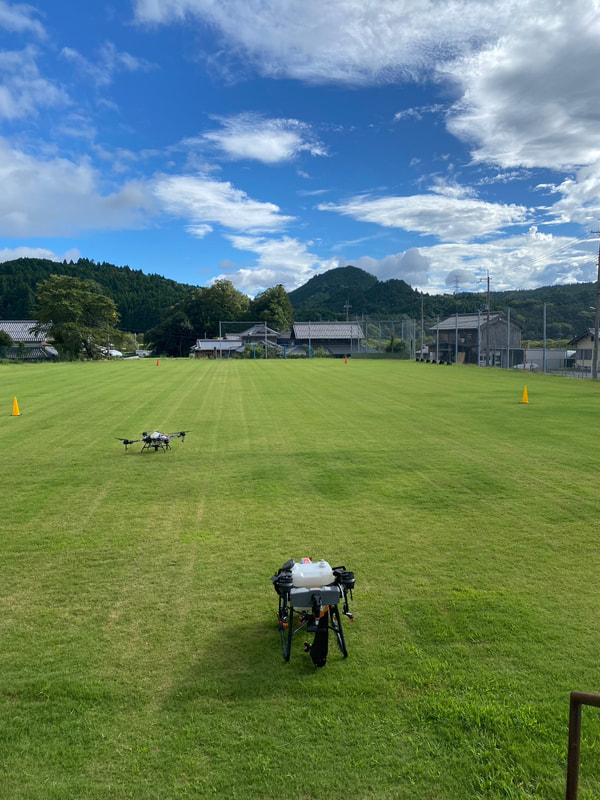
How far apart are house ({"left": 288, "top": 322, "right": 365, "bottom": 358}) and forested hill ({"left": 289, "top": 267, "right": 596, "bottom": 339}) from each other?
5484 mm

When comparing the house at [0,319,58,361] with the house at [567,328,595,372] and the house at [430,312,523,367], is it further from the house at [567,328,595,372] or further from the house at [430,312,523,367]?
the house at [567,328,595,372]

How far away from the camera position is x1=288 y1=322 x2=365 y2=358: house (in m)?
82.7

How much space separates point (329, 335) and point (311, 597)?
81271 millimetres

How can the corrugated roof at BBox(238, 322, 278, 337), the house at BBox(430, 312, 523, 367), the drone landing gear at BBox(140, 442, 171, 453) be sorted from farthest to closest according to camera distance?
the corrugated roof at BBox(238, 322, 278, 337) → the house at BBox(430, 312, 523, 367) → the drone landing gear at BBox(140, 442, 171, 453)

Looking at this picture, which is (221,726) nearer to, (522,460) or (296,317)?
(522,460)

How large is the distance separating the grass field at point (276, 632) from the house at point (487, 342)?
38524 millimetres

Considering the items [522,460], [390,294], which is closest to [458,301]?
[390,294]

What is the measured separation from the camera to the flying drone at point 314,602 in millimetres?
4152

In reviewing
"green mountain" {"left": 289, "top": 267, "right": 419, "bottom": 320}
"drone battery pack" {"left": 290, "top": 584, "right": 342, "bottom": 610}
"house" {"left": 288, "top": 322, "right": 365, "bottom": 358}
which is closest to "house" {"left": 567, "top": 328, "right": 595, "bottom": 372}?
"house" {"left": 288, "top": 322, "right": 365, "bottom": 358}

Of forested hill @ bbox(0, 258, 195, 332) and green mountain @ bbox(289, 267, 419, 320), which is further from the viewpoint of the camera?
green mountain @ bbox(289, 267, 419, 320)

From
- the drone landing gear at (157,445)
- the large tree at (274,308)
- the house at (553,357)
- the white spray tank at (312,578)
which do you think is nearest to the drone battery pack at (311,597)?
the white spray tank at (312,578)

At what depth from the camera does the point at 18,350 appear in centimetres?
6506

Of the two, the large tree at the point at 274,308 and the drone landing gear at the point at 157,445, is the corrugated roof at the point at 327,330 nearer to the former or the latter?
the large tree at the point at 274,308

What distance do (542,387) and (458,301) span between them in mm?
71491
